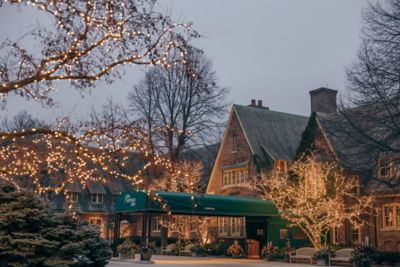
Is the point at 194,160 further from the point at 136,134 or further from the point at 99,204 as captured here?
the point at 136,134

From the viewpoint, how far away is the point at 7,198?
14883 millimetres

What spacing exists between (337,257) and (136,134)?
67.1ft

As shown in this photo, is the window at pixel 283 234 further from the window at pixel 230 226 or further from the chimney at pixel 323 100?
the chimney at pixel 323 100

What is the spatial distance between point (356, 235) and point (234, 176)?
11.0m

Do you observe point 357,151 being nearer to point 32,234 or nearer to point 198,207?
point 198,207

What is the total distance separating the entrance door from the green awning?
2130 mm

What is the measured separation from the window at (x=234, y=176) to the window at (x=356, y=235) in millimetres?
9324

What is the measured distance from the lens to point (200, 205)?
103 ft

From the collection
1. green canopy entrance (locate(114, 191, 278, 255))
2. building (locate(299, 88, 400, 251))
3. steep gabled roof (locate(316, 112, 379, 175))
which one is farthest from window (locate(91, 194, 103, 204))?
steep gabled roof (locate(316, 112, 379, 175))

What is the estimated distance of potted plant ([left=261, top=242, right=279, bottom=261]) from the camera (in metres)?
32.3

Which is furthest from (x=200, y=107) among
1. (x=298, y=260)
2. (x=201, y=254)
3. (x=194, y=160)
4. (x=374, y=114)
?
(x=374, y=114)

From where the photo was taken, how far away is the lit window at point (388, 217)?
3180cm

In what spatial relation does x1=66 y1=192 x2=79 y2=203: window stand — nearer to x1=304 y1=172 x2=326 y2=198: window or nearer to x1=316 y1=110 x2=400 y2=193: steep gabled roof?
x1=316 y1=110 x2=400 y2=193: steep gabled roof

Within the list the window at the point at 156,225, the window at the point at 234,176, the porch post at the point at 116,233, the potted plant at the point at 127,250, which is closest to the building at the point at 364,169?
the window at the point at 234,176
